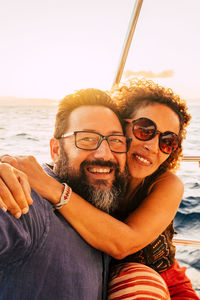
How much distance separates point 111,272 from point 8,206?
2.38 feet

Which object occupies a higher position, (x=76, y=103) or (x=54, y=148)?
(x=76, y=103)

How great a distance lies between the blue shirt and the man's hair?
63cm

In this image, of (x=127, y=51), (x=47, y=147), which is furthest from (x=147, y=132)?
(x=47, y=147)

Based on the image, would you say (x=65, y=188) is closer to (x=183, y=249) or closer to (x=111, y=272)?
(x=111, y=272)

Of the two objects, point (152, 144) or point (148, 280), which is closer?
point (148, 280)

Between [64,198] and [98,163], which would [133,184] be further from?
[64,198]

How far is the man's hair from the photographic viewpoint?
1.45 m

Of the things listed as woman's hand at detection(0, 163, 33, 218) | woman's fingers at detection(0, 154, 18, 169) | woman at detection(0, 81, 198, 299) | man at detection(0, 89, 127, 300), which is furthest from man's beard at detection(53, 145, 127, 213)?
woman's hand at detection(0, 163, 33, 218)

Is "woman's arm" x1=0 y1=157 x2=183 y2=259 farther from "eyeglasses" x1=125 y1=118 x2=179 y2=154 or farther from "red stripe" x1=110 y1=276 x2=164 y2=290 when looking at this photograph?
"eyeglasses" x1=125 y1=118 x2=179 y2=154

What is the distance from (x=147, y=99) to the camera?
1.61 metres

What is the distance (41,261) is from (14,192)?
210 mm

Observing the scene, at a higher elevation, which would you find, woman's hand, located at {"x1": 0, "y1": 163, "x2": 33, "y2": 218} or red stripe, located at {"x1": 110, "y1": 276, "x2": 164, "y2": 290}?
woman's hand, located at {"x1": 0, "y1": 163, "x2": 33, "y2": 218}

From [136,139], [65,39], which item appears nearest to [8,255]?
[136,139]

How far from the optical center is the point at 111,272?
1.23m
